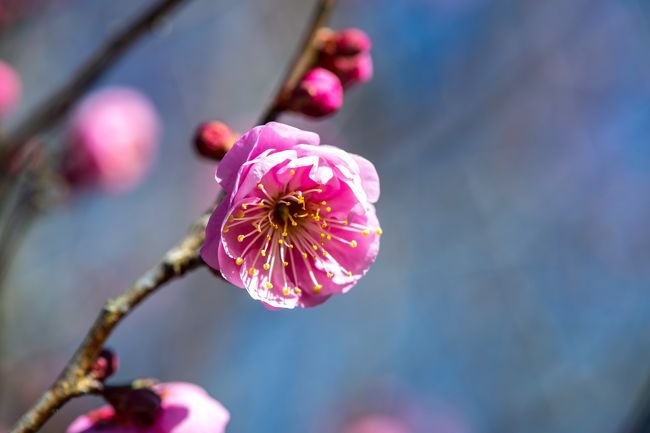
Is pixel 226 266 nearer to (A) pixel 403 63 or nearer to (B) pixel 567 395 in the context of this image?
(B) pixel 567 395

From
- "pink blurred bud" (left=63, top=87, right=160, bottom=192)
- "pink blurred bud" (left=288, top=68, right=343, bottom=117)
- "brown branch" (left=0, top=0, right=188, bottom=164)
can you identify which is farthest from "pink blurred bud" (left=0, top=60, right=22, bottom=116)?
"pink blurred bud" (left=288, top=68, right=343, bottom=117)

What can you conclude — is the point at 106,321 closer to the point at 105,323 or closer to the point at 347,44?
the point at 105,323

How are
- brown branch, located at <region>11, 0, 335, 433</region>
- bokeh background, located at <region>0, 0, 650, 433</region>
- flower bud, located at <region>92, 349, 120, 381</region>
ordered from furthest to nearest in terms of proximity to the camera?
bokeh background, located at <region>0, 0, 650, 433</region>, flower bud, located at <region>92, 349, 120, 381</region>, brown branch, located at <region>11, 0, 335, 433</region>

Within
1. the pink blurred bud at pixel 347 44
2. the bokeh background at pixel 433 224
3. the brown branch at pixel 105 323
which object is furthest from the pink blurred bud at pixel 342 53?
the bokeh background at pixel 433 224

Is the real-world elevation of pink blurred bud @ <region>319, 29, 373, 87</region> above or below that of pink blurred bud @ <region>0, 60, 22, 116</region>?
above

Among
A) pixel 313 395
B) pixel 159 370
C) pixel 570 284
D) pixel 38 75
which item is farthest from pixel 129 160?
pixel 570 284

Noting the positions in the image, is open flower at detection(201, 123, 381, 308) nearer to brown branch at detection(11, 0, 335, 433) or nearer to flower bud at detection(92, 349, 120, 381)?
brown branch at detection(11, 0, 335, 433)
